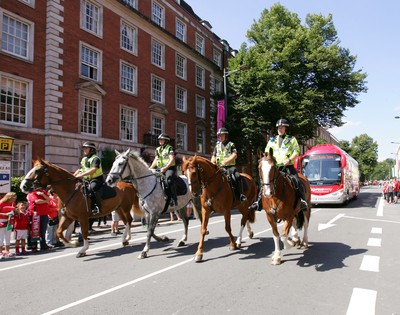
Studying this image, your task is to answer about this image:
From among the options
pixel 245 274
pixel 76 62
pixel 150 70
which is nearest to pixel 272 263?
pixel 245 274

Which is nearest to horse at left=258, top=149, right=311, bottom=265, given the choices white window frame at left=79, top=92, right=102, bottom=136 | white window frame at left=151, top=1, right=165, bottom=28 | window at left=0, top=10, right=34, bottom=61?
window at left=0, top=10, right=34, bottom=61

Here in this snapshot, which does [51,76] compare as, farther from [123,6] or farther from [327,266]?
[327,266]

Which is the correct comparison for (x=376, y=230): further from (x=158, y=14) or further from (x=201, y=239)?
(x=158, y=14)

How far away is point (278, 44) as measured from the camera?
1268 inches

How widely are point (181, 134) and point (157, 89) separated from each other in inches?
195

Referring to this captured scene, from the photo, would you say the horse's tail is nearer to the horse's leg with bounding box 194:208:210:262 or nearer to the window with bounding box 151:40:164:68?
the horse's leg with bounding box 194:208:210:262

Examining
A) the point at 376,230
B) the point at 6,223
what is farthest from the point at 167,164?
the point at 376,230

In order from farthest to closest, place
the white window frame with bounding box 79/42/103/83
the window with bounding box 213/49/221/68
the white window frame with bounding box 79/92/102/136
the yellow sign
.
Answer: the window with bounding box 213/49/221/68, the white window frame with bounding box 79/42/103/83, the white window frame with bounding box 79/92/102/136, the yellow sign

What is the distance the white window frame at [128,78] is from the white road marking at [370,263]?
67.3 ft

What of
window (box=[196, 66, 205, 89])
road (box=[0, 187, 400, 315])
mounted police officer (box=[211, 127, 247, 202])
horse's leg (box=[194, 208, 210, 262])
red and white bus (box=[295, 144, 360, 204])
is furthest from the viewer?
window (box=[196, 66, 205, 89])

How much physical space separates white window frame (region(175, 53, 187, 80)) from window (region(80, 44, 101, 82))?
9270 mm

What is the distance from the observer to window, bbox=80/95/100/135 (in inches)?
827

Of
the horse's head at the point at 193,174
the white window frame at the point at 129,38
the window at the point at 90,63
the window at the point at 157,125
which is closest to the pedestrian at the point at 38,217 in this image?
the horse's head at the point at 193,174

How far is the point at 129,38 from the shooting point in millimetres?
25234
